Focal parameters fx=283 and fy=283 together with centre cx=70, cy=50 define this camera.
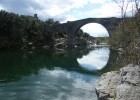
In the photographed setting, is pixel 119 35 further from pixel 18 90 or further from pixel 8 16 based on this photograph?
pixel 8 16

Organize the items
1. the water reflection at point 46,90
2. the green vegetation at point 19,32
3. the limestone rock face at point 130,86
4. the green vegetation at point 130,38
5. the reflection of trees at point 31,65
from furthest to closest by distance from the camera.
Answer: the green vegetation at point 19,32
the reflection of trees at point 31,65
the water reflection at point 46,90
the green vegetation at point 130,38
the limestone rock face at point 130,86

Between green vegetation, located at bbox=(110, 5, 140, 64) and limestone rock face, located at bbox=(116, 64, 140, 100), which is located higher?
green vegetation, located at bbox=(110, 5, 140, 64)

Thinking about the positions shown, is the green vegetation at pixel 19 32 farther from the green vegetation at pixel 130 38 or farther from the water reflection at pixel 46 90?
the green vegetation at pixel 130 38

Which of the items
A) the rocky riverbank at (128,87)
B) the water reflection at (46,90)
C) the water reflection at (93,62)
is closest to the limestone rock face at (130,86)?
the rocky riverbank at (128,87)

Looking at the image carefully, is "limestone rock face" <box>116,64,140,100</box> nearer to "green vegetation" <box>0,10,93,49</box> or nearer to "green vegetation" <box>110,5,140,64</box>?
"green vegetation" <box>110,5,140,64</box>

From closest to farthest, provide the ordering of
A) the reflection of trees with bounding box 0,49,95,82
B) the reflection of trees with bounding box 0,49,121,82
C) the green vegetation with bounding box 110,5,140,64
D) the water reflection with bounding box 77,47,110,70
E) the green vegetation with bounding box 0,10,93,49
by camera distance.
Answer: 1. the green vegetation with bounding box 110,5,140,64
2. the reflection of trees with bounding box 0,49,121,82
3. the reflection of trees with bounding box 0,49,95,82
4. the water reflection with bounding box 77,47,110,70
5. the green vegetation with bounding box 0,10,93,49

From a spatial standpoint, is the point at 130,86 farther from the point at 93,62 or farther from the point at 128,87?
the point at 93,62

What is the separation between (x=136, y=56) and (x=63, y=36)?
101m

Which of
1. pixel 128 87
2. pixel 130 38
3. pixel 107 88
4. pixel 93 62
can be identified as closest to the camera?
pixel 128 87

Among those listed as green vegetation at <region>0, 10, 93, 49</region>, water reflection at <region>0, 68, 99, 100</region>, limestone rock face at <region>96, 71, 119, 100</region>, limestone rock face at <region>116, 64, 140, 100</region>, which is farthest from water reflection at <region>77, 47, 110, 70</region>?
limestone rock face at <region>116, 64, 140, 100</region>

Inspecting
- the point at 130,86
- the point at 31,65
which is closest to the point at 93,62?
the point at 31,65

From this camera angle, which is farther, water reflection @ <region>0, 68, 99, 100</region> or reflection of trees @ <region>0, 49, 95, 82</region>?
reflection of trees @ <region>0, 49, 95, 82</region>

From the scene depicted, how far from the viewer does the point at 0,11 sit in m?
75.2

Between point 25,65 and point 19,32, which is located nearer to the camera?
point 25,65
